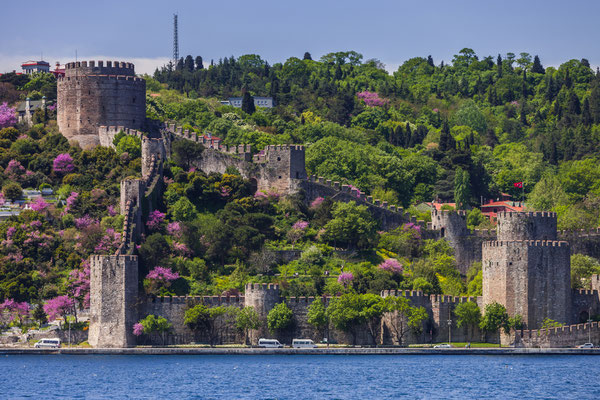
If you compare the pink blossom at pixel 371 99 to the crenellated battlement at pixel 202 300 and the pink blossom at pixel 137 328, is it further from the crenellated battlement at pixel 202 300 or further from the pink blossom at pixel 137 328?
the pink blossom at pixel 137 328

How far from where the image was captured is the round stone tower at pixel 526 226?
308ft

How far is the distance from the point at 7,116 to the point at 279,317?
37.5m

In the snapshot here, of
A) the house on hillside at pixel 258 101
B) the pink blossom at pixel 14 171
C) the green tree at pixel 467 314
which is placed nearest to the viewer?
the green tree at pixel 467 314

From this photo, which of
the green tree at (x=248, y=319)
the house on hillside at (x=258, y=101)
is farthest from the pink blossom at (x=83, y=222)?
the house on hillside at (x=258, y=101)

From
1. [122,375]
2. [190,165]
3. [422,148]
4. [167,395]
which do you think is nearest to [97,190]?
[190,165]

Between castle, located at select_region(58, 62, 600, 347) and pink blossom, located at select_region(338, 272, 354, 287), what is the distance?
12.9 ft

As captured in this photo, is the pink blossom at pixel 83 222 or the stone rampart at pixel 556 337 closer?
the stone rampart at pixel 556 337

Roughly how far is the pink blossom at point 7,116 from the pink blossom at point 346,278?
3489 cm

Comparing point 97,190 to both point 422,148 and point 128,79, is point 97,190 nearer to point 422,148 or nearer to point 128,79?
point 128,79

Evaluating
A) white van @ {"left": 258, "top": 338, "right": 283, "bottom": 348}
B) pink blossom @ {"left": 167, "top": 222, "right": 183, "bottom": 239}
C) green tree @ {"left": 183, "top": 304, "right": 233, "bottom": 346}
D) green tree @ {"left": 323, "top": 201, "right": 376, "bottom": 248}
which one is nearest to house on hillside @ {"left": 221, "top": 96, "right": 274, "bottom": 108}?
green tree @ {"left": 323, "top": 201, "right": 376, "bottom": 248}

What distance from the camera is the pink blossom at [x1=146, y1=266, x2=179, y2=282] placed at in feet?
292

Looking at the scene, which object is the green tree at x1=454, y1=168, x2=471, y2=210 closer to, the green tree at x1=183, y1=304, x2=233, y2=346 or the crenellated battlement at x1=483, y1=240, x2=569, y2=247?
the crenellated battlement at x1=483, y1=240, x2=569, y2=247

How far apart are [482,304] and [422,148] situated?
204ft

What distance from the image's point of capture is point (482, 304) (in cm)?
8881
